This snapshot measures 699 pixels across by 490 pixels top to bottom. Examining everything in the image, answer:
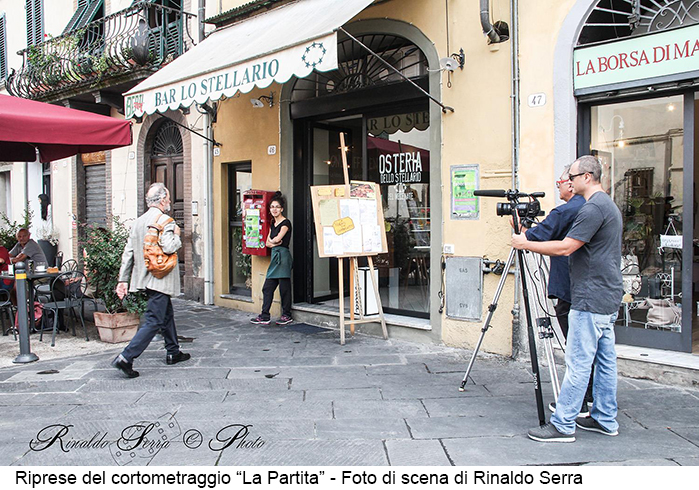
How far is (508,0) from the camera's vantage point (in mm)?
6172

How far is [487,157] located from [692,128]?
1961 millimetres

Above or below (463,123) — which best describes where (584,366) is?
Answer: below

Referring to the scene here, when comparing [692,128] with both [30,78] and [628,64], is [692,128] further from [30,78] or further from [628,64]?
[30,78]

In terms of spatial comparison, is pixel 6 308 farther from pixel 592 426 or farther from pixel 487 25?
pixel 592 426

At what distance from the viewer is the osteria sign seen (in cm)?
525

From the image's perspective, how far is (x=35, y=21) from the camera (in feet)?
49.3

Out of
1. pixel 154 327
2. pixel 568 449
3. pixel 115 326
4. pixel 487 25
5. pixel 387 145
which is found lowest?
pixel 568 449

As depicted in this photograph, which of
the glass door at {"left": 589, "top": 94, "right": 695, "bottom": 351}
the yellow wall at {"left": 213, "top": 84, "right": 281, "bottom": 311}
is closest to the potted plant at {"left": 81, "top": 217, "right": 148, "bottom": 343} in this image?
the yellow wall at {"left": 213, "top": 84, "right": 281, "bottom": 311}

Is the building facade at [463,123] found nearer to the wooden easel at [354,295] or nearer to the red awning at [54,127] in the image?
the wooden easel at [354,295]

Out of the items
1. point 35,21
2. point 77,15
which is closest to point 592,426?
point 77,15

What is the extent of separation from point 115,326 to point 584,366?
18.2 feet

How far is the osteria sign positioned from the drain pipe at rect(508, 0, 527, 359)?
59cm

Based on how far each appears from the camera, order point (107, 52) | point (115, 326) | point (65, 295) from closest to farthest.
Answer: point (115, 326), point (65, 295), point (107, 52)
